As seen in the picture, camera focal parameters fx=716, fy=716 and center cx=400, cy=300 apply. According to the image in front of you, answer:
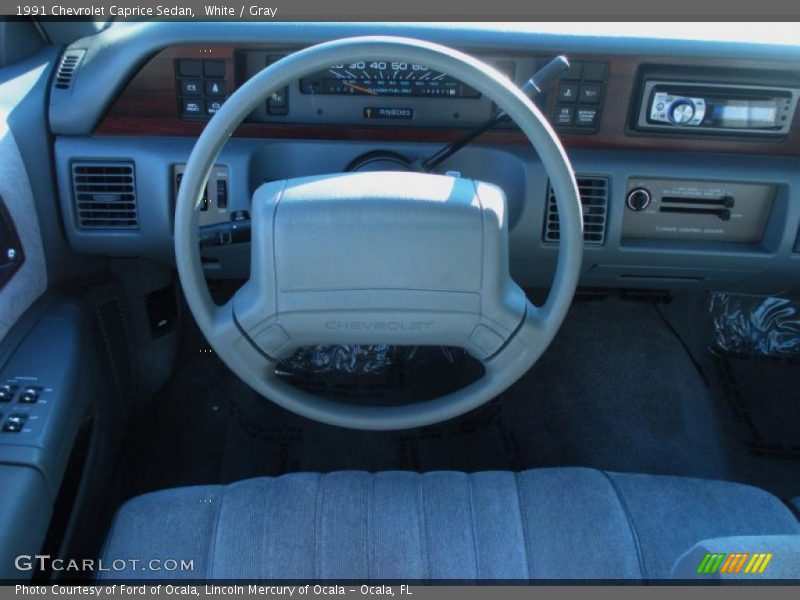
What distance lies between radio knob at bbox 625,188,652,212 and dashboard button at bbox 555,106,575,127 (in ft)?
0.72

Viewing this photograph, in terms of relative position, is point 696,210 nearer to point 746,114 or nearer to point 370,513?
point 746,114

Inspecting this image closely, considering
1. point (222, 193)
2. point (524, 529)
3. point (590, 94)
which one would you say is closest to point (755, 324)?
point (590, 94)

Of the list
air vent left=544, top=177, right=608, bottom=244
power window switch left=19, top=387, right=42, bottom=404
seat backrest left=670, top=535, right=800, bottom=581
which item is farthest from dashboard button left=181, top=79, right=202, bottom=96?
seat backrest left=670, top=535, right=800, bottom=581

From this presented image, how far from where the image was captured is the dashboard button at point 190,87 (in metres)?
1.50

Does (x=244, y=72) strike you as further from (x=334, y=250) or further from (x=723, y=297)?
(x=723, y=297)

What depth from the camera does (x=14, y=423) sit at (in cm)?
132

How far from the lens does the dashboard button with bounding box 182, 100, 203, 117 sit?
1521 mm

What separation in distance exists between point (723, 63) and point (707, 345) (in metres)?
1.06

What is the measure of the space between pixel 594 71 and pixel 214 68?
31.0 inches

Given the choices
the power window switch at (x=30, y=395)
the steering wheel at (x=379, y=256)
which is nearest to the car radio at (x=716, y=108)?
the steering wheel at (x=379, y=256)

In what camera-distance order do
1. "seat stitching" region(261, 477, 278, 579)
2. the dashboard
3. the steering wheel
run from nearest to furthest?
the steering wheel, "seat stitching" region(261, 477, 278, 579), the dashboard

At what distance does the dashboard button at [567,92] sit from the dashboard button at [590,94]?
Result: 0.01 metres

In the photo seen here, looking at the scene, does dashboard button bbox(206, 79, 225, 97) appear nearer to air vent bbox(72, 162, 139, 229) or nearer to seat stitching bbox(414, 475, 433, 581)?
air vent bbox(72, 162, 139, 229)

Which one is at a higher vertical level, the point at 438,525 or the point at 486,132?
the point at 486,132
